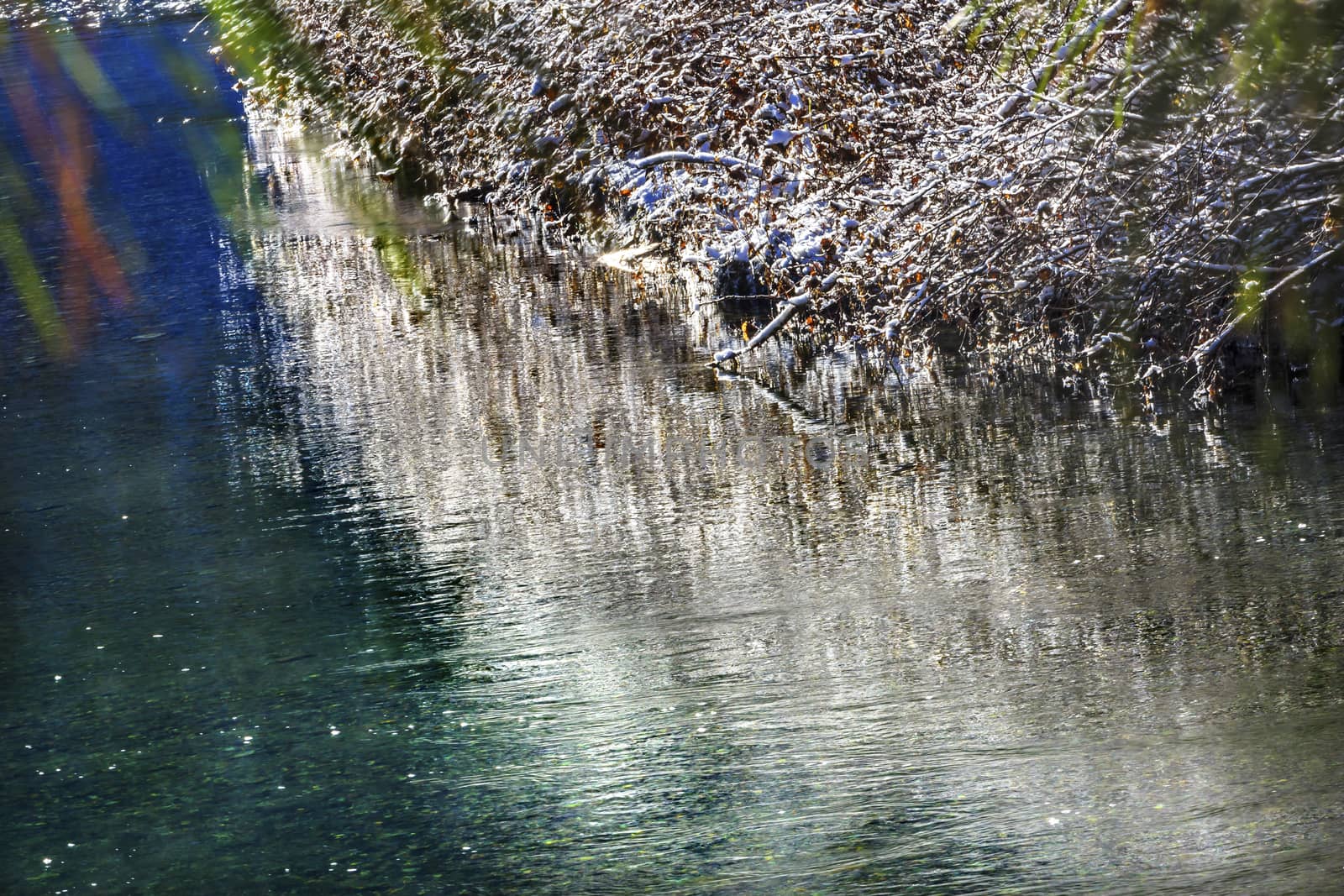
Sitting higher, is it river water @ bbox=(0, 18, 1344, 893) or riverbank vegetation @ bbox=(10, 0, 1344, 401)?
riverbank vegetation @ bbox=(10, 0, 1344, 401)

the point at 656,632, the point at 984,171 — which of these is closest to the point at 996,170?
the point at 984,171

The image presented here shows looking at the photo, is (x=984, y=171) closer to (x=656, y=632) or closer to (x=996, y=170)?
(x=996, y=170)

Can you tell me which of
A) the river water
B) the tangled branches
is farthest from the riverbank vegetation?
the river water

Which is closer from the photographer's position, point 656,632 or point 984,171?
point 656,632

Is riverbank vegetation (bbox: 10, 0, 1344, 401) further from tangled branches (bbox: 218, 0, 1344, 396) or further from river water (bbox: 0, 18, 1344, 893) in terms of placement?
river water (bbox: 0, 18, 1344, 893)

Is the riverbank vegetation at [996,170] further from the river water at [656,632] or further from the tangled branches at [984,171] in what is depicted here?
the river water at [656,632]

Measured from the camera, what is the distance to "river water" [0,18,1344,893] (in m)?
5.64

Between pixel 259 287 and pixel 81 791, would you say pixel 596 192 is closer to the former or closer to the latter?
pixel 259 287

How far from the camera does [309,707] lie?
22.8 feet

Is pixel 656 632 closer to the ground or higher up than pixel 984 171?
closer to the ground

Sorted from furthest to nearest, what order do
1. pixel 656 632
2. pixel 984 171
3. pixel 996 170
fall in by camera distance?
pixel 984 171 → pixel 996 170 → pixel 656 632

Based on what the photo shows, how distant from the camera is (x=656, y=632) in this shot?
746 cm

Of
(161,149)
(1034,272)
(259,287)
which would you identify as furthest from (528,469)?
(161,149)

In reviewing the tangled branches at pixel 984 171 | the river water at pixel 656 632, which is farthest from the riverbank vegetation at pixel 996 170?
the river water at pixel 656 632
